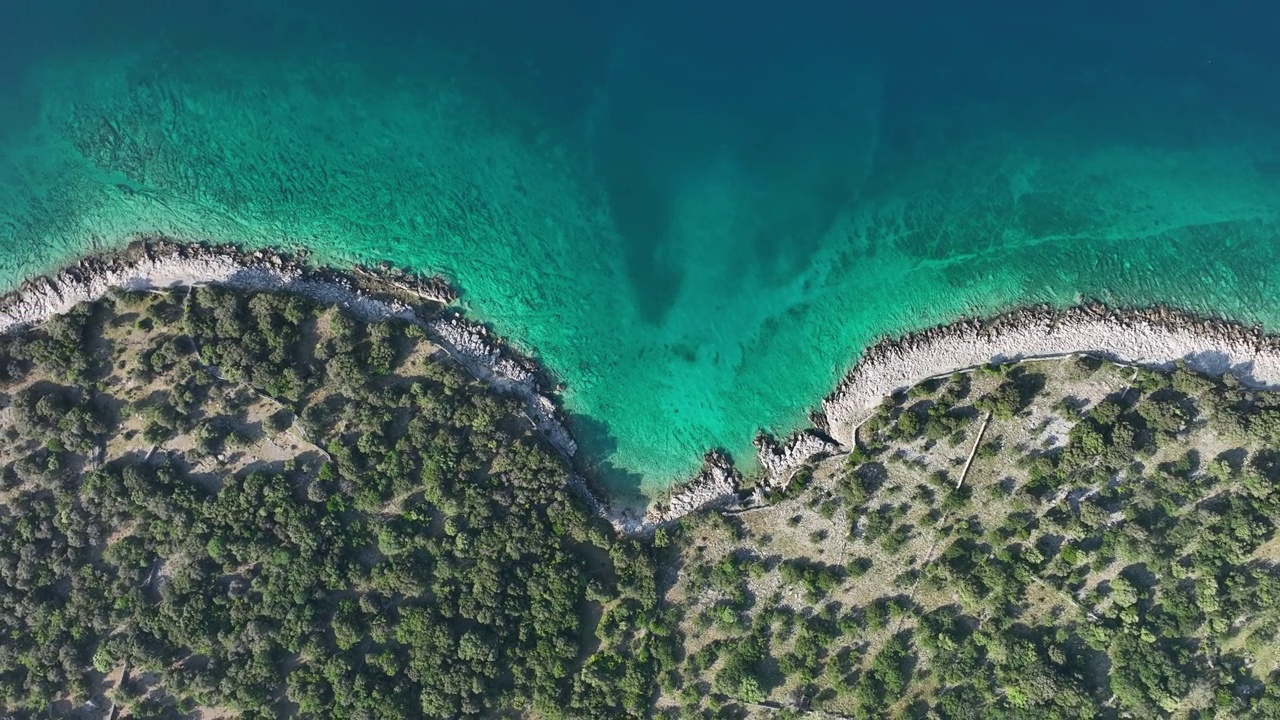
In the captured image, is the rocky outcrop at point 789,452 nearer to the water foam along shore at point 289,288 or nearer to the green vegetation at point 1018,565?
the green vegetation at point 1018,565

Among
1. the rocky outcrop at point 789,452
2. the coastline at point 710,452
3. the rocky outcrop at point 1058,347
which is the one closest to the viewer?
the rocky outcrop at point 1058,347

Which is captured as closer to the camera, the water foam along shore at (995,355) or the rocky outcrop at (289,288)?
the water foam along shore at (995,355)

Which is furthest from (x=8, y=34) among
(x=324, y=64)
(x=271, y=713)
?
(x=271, y=713)

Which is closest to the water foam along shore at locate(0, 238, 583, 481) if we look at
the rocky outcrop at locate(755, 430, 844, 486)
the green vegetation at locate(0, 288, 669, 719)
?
the green vegetation at locate(0, 288, 669, 719)

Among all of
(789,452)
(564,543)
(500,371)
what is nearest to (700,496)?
(789,452)

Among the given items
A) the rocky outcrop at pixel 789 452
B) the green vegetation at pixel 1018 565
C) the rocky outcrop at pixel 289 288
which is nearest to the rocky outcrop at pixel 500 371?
the rocky outcrop at pixel 289 288

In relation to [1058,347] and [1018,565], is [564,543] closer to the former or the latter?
[1018,565]
